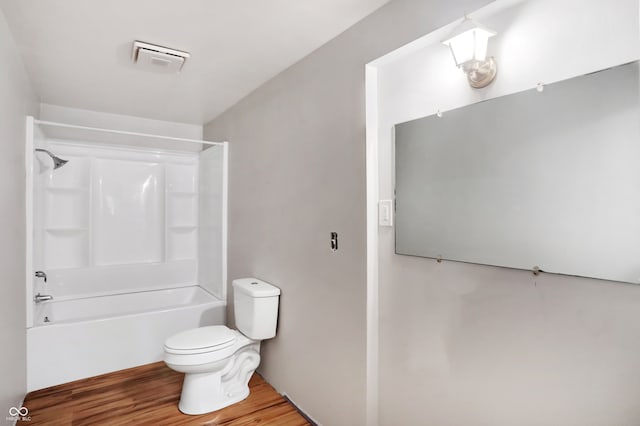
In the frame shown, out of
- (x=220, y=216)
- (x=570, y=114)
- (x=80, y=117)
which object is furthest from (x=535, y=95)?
(x=80, y=117)

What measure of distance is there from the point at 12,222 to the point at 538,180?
8.55 ft

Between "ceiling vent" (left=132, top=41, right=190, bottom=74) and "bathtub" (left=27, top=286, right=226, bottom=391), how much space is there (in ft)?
6.34

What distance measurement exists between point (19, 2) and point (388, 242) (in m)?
2.06

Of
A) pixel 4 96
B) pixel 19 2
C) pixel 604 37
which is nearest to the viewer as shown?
pixel 604 37

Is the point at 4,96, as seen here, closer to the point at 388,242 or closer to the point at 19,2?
the point at 19,2

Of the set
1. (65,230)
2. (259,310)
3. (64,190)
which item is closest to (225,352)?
(259,310)

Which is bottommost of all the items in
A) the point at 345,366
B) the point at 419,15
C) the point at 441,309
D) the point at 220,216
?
the point at 345,366

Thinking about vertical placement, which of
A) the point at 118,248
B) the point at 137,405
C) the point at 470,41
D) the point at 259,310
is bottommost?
the point at 137,405

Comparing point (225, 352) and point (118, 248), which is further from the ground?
point (118, 248)

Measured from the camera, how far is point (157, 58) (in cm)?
222

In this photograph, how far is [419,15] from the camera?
1.49 metres

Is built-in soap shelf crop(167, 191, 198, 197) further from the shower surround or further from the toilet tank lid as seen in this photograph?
the toilet tank lid

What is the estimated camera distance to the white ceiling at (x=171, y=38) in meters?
1.71

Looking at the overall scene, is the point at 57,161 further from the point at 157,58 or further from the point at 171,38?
the point at 171,38
